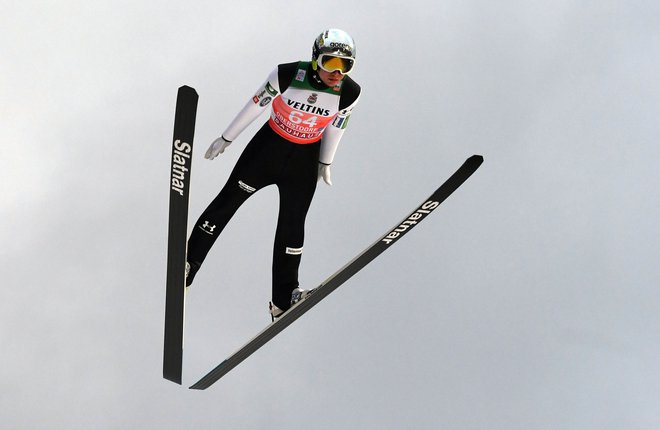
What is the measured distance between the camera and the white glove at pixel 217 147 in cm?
991

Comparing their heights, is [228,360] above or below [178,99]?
below

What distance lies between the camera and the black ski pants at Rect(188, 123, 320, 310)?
9.97 meters

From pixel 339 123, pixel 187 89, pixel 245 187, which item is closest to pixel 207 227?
pixel 245 187

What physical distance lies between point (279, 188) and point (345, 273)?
1111 millimetres

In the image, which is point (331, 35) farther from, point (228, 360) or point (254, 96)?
point (228, 360)

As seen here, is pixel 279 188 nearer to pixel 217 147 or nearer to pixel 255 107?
pixel 217 147

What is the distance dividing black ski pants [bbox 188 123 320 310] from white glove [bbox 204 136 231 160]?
0.80ft

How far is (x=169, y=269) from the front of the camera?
29.6 feet

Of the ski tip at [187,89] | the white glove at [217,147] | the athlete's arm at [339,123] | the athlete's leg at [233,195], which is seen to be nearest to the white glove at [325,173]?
the athlete's arm at [339,123]

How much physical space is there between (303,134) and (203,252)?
5.21 feet

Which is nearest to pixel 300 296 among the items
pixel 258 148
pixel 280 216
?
pixel 280 216

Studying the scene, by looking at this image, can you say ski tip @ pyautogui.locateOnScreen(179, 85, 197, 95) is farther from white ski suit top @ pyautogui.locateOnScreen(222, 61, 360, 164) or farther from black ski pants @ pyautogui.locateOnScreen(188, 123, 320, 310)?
black ski pants @ pyautogui.locateOnScreen(188, 123, 320, 310)

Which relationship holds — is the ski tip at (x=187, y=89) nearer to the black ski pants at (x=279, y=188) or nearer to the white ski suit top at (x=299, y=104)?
the white ski suit top at (x=299, y=104)

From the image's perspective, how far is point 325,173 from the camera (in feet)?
33.7
